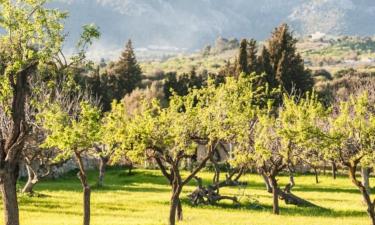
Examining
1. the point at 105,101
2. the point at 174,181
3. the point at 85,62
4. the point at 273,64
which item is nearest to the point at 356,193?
the point at 174,181

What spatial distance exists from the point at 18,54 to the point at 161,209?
22.0m

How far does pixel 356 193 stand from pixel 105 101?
7222 cm

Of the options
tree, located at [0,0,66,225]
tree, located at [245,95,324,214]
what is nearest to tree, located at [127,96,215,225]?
tree, located at [245,95,324,214]

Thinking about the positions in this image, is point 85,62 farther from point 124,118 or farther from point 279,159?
point 279,159

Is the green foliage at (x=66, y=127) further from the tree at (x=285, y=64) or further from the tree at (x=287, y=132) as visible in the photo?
the tree at (x=285, y=64)

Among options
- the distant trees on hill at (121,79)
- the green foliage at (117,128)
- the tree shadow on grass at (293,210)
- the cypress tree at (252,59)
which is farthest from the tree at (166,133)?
the distant trees on hill at (121,79)

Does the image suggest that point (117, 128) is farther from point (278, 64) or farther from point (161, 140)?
point (278, 64)

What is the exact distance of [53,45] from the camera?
2433cm

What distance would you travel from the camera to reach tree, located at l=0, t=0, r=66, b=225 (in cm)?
2408

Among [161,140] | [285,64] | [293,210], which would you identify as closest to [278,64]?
[285,64]

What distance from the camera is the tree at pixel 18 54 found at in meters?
24.1

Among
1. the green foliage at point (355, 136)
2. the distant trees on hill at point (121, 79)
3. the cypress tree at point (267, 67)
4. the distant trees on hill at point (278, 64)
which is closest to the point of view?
the green foliage at point (355, 136)

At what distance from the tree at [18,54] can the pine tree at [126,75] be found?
109768 mm

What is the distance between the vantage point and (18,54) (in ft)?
81.0
